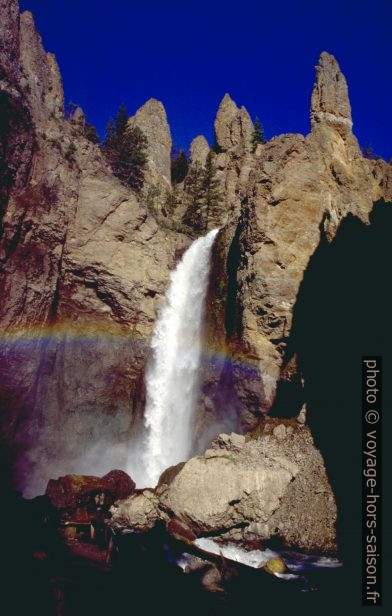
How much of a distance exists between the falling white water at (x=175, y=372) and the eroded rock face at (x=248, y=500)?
20.8 feet

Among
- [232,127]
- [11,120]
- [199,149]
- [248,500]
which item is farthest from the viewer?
[199,149]

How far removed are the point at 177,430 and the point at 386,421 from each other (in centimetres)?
1325

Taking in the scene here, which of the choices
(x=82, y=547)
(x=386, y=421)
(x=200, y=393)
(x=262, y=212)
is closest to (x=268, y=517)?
(x=386, y=421)

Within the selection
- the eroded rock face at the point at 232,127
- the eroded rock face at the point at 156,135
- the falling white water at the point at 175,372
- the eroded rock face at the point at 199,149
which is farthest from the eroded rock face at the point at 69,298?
the eroded rock face at the point at 199,149

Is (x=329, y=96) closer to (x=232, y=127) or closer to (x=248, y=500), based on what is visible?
(x=232, y=127)

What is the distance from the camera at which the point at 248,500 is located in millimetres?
15438

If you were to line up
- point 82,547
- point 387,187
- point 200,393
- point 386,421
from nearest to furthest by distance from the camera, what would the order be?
point 82,547 → point 386,421 → point 200,393 → point 387,187

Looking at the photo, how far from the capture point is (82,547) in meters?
Answer: 13.6

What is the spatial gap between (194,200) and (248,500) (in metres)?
31.3

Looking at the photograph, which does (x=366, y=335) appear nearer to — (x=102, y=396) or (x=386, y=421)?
(x=386, y=421)

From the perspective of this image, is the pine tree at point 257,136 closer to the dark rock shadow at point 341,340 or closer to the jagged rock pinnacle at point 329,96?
the jagged rock pinnacle at point 329,96

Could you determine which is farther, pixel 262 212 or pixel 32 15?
pixel 32 15

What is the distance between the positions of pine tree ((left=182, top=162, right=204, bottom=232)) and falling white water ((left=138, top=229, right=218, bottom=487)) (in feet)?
35.9

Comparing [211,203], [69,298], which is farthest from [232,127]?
[69,298]
